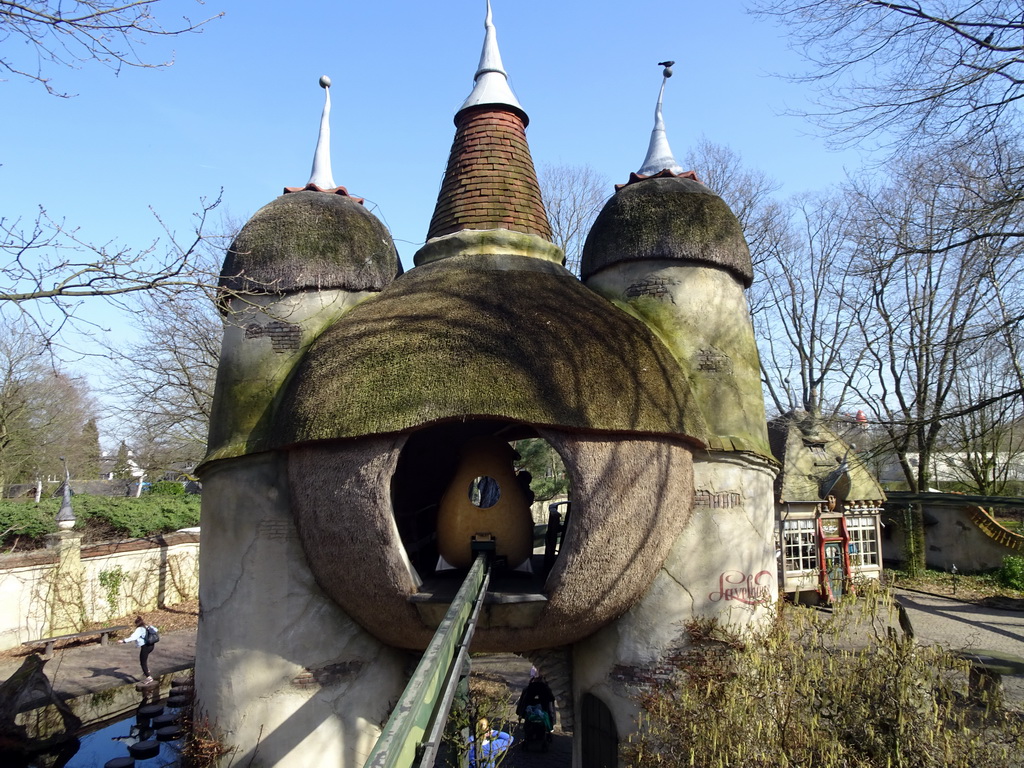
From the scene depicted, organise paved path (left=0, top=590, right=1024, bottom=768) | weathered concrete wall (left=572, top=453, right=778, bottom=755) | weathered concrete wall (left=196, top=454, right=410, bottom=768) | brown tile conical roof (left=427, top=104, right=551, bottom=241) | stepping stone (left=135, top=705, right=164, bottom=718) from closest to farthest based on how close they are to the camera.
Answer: weathered concrete wall (left=196, top=454, right=410, bottom=768)
weathered concrete wall (left=572, top=453, right=778, bottom=755)
brown tile conical roof (left=427, top=104, right=551, bottom=241)
stepping stone (left=135, top=705, right=164, bottom=718)
paved path (left=0, top=590, right=1024, bottom=768)

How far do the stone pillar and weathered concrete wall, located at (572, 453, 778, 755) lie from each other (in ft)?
43.5

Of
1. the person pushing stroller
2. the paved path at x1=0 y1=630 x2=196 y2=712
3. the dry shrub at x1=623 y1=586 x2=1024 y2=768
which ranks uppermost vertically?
the dry shrub at x1=623 y1=586 x2=1024 y2=768

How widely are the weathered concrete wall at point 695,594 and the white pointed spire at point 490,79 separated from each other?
200 inches

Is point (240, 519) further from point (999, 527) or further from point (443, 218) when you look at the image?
point (999, 527)

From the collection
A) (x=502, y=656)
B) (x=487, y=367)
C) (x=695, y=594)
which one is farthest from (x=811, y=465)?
(x=487, y=367)

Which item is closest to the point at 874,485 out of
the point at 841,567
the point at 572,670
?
the point at 841,567

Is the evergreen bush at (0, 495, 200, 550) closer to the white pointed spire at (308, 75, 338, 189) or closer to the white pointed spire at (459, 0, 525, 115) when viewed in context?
the white pointed spire at (308, 75, 338, 189)

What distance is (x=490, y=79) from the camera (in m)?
9.06

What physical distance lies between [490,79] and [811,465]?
14.8 meters

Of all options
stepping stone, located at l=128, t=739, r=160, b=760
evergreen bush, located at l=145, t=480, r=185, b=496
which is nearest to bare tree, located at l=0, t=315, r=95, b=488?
evergreen bush, located at l=145, t=480, r=185, b=496

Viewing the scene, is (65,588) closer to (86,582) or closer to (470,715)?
(86,582)

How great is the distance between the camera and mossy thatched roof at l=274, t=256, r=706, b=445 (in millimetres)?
5805

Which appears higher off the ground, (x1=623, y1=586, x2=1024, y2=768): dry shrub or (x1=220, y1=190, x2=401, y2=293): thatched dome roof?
(x1=220, y1=190, x2=401, y2=293): thatched dome roof

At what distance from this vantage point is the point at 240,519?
6738 mm
